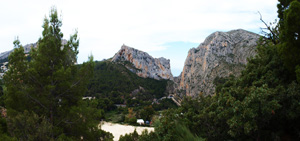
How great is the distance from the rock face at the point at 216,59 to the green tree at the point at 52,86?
150ft

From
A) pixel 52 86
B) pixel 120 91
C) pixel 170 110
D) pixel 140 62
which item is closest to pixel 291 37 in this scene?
pixel 170 110

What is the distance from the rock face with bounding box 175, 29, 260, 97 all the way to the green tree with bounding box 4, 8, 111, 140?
45.8 m

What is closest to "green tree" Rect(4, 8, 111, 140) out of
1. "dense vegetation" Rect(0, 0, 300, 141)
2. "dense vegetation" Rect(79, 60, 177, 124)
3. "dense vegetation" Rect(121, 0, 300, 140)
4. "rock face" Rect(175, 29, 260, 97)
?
"dense vegetation" Rect(0, 0, 300, 141)

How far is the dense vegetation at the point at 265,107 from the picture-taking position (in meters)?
6.54

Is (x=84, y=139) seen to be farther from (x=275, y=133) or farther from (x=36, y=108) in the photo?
(x=275, y=133)

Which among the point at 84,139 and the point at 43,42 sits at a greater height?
the point at 43,42

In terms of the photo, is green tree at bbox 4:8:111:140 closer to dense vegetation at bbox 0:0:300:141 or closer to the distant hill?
dense vegetation at bbox 0:0:300:141

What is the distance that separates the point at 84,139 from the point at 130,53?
94.2 metres

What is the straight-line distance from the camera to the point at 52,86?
28.3 feet

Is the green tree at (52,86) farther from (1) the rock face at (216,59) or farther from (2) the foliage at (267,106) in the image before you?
(1) the rock face at (216,59)

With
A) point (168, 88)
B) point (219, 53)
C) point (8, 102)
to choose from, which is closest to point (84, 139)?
point (8, 102)

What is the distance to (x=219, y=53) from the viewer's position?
61.4 m

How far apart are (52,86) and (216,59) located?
189ft

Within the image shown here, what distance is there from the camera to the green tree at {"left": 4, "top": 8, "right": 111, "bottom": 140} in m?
8.77
